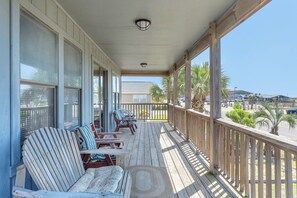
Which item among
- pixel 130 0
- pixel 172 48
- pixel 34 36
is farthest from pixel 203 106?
pixel 34 36

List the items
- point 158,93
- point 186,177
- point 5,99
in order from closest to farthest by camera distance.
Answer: point 5,99, point 186,177, point 158,93

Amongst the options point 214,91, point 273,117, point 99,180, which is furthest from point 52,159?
point 273,117

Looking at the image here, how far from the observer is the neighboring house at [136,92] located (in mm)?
23469

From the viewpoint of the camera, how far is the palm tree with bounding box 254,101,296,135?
5.88 metres

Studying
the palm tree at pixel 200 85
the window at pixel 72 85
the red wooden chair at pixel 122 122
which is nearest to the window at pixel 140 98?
the palm tree at pixel 200 85

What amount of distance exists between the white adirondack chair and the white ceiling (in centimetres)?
164

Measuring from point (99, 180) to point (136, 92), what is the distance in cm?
2336

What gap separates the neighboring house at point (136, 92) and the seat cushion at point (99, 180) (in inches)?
812

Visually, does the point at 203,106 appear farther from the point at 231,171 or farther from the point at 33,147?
the point at 33,147

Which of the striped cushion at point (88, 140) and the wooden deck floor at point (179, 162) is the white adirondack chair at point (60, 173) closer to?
the striped cushion at point (88, 140)

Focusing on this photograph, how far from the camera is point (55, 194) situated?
1494 mm

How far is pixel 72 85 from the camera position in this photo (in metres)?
3.28

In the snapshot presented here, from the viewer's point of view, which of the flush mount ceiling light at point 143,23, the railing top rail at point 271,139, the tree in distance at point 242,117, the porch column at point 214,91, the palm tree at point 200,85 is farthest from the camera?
the palm tree at point 200,85

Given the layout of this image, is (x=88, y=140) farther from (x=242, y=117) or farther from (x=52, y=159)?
(x=242, y=117)
